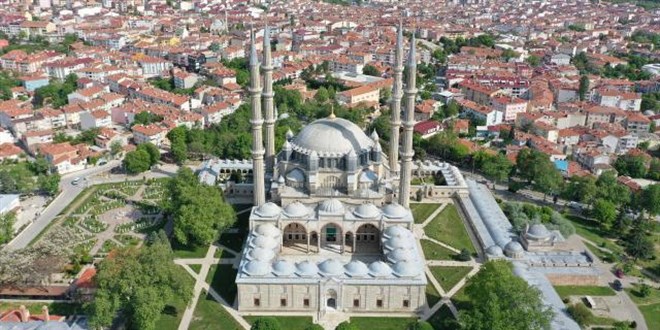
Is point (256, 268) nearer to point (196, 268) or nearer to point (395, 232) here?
point (196, 268)

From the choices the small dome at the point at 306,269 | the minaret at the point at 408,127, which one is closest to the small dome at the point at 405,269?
the small dome at the point at 306,269

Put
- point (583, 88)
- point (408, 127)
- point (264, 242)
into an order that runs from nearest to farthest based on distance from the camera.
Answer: point (264, 242) < point (408, 127) < point (583, 88)

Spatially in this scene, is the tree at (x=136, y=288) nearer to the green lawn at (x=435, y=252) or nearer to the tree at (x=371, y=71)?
the green lawn at (x=435, y=252)

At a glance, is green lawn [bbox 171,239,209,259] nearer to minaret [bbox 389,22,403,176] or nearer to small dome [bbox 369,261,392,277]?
small dome [bbox 369,261,392,277]

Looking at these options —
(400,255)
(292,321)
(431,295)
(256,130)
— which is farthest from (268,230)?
(431,295)

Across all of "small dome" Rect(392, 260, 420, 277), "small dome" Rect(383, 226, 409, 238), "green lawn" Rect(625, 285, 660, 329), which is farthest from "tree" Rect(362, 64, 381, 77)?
"small dome" Rect(392, 260, 420, 277)
